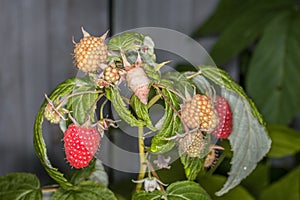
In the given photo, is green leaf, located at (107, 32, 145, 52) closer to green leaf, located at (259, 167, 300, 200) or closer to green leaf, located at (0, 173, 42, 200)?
green leaf, located at (0, 173, 42, 200)

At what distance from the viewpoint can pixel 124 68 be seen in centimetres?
50

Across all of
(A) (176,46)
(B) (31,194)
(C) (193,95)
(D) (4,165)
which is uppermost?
(C) (193,95)

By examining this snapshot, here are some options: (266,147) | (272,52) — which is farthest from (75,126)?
(272,52)

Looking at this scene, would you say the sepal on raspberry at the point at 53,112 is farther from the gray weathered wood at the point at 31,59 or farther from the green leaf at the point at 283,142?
the gray weathered wood at the point at 31,59

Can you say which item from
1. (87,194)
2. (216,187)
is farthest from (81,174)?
(216,187)

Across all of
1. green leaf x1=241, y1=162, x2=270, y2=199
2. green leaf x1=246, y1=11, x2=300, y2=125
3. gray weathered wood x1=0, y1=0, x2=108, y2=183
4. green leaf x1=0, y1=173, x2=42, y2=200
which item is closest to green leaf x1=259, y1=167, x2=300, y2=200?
green leaf x1=241, y1=162, x2=270, y2=199

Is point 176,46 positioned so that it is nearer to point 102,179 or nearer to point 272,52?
point 272,52

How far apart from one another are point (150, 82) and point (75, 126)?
63 millimetres

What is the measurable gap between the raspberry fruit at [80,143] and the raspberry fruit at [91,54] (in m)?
0.05

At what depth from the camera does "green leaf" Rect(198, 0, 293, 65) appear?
49.0 inches

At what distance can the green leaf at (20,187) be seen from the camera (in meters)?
0.57

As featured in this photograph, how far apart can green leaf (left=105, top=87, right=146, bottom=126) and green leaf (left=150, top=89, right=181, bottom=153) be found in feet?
0.05

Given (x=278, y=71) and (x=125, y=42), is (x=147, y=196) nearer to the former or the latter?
(x=125, y=42)

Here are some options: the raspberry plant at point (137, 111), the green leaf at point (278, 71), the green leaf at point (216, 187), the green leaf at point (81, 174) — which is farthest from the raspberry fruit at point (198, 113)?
the green leaf at point (278, 71)
